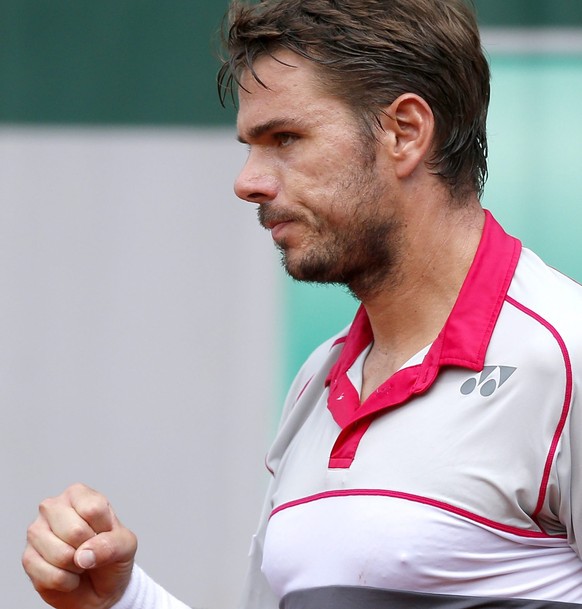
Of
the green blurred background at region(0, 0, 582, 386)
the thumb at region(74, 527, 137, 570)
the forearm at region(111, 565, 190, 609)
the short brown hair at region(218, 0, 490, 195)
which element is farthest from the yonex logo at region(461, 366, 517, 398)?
the green blurred background at region(0, 0, 582, 386)

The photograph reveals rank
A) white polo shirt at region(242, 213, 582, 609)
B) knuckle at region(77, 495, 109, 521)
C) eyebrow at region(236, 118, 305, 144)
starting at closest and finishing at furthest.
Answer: white polo shirt at region(242, 213, 582, 609) < knuckle at region(77, 495, 109, 521) < eyebrow at region(236, 118, 305, 144)

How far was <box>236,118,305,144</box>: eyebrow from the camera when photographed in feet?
4.50

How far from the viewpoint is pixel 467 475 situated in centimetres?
118

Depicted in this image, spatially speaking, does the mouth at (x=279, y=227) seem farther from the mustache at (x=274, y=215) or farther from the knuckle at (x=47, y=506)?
the knuckle at (x=47, y=506)

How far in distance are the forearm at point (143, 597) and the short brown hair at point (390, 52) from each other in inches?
28.4

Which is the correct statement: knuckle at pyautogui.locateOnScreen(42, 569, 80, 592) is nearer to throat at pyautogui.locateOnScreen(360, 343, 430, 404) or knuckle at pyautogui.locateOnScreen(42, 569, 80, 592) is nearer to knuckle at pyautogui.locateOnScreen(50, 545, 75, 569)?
knuckle at pyautogui.locateOnScreen(50, 545, 75, 569)

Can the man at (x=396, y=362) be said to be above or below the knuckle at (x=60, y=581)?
above

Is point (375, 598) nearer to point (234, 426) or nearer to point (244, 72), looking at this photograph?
point (244, 72)

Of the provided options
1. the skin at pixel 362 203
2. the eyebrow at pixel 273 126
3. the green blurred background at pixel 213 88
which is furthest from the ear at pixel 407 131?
the green blurred background at pixel 213 88

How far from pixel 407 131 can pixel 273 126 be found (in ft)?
0.61

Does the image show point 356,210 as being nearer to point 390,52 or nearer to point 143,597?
point 390,52

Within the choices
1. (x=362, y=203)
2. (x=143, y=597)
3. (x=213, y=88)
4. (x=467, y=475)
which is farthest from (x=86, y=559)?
(x=213, y=88)

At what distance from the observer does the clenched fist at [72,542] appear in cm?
125

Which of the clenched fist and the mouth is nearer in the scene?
the clenched fist
